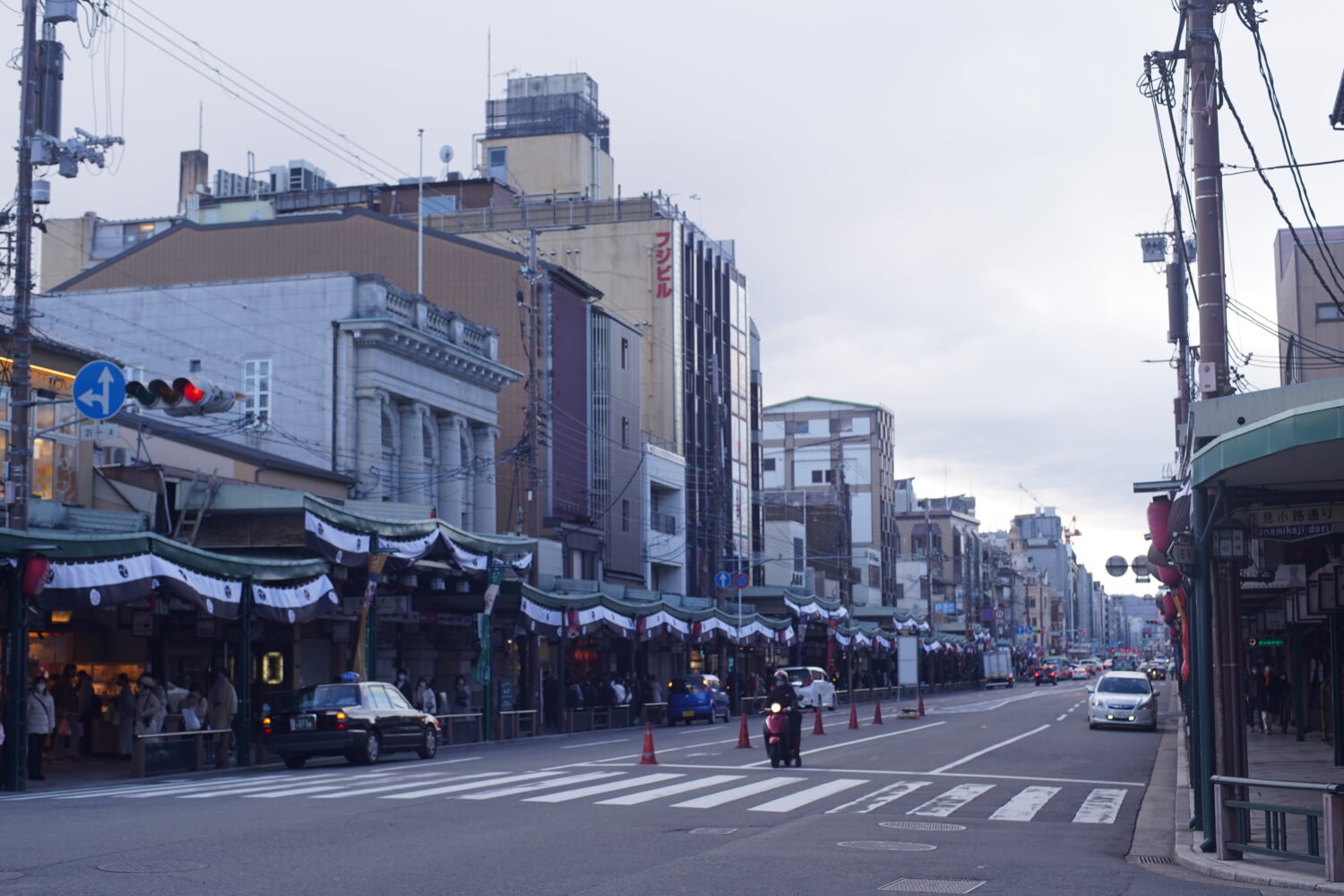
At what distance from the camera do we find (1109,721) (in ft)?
136

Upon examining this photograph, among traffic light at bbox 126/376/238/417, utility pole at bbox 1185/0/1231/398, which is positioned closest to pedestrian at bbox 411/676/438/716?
traffic light at bbox 126/376/238/417

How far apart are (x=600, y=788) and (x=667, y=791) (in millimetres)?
1023

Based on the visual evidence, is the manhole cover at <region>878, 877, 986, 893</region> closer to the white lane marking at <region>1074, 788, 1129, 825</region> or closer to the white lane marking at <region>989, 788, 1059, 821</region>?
the white lane marking at <region>989, 788, 1059, 821</region>

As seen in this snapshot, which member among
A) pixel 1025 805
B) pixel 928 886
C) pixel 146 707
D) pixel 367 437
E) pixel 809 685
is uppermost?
pixel 367 437

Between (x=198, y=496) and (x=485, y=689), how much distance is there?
8.38 m

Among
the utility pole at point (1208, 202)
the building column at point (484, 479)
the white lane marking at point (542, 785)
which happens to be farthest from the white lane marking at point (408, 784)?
the building column at point (484, 479)

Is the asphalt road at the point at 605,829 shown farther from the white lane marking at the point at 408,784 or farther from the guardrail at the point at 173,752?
the guardrail at the point at 173,752

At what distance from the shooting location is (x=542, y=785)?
71.3ft

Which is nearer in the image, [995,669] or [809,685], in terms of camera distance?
[809,685]

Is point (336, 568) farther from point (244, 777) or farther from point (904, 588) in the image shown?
point (904, 588)

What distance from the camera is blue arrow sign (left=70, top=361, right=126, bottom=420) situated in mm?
21031

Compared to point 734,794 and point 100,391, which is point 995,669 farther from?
point 100,391

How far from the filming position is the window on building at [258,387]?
4566cm

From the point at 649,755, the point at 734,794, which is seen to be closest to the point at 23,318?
the point at 649,755
